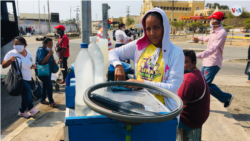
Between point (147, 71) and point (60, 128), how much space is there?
8.24 ft

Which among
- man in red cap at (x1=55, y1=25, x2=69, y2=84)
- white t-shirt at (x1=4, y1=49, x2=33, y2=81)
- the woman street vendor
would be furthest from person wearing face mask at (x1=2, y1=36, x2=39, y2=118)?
the woman street vendor

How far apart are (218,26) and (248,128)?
222 cm

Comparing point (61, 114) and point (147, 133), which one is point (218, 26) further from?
point (61, 114)

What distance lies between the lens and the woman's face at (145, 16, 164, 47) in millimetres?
1598

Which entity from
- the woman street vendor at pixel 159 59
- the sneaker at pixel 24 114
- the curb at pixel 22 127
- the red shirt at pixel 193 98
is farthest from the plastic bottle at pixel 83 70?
the sneaker at pixel 24 114

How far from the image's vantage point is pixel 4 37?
7105 millimetres

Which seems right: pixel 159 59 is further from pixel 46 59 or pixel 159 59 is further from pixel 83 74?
pixel 46 59

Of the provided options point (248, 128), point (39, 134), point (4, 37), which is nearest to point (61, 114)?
point (39, 134)

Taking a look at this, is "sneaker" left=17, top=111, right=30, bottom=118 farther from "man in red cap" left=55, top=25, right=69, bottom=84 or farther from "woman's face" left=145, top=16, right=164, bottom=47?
"woman's face" left=145, top=16, right=164, bottom=47

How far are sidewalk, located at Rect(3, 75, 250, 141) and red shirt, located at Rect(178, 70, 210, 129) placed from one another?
43.8 inches

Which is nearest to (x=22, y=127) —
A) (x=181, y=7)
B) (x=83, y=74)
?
(x=83, y=74)

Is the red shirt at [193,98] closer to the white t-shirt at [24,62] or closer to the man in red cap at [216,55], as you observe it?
the man in red cap at [216,55]

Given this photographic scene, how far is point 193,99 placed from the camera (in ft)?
7.48

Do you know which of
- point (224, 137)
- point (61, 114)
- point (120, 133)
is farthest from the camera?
point (61, 114)
